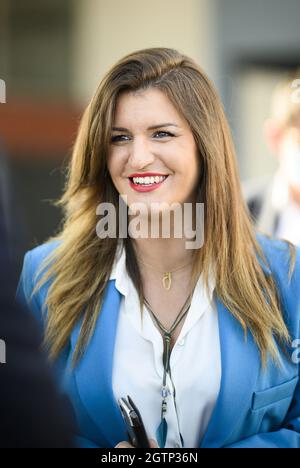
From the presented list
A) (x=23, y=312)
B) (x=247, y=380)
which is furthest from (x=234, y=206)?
(x=23, y=312)

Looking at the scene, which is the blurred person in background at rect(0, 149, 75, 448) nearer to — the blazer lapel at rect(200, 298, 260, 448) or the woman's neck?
the blazer lapel at rect(200, 298, 260, 448)

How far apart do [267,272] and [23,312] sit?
0.88 m

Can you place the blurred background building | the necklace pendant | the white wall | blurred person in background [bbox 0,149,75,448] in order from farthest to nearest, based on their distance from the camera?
the white wall < the blurred background building < the necklace pendant < blurred person in background [bbox 0,149,75,448]

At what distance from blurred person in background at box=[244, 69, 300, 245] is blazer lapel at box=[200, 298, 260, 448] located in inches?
35.7

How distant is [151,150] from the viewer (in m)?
1.68

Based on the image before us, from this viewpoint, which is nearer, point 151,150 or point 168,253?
point 151,150

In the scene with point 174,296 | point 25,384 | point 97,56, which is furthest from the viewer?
point 97,56

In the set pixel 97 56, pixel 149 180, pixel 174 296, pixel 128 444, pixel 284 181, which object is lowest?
pixel 128 444

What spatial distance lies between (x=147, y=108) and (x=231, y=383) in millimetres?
669

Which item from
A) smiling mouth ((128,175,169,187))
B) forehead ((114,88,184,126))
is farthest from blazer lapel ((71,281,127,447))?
forehead ((114,88,184,126))

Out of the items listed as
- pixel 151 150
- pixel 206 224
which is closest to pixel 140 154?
pixel 151 150

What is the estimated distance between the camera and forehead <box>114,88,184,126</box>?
1.66 metres

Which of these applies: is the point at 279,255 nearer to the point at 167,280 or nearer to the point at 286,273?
the point at 286,273

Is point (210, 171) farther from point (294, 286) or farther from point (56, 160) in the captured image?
point (56, 160)
